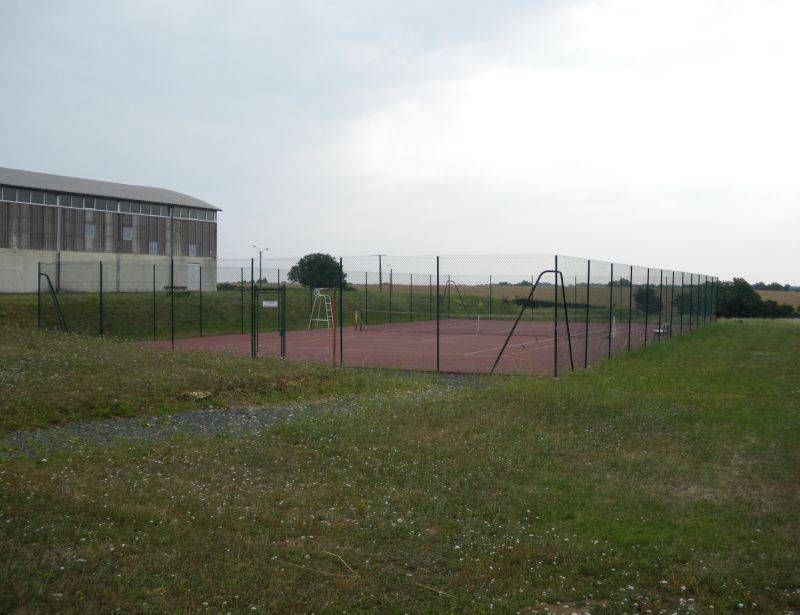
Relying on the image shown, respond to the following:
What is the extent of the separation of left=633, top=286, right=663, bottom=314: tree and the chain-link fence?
0.03 meters

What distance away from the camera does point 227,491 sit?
6.84 meters

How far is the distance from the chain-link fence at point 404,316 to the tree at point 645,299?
0.11 feet

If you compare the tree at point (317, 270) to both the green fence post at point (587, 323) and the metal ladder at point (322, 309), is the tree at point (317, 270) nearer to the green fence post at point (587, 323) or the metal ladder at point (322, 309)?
the metal ladder at point (322, 309)

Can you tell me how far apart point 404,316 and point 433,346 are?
49.7 feet

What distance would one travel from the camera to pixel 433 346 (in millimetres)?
25891

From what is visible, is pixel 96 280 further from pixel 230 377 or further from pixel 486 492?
pixel 486 492

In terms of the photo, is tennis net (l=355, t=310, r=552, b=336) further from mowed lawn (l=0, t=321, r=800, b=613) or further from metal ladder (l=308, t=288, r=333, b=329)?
mowed lawn (l=0, t=321, r=800, b=613)

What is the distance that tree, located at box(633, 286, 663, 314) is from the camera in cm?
2324

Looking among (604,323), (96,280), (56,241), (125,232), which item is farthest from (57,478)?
(125,232)

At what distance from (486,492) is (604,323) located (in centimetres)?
1347

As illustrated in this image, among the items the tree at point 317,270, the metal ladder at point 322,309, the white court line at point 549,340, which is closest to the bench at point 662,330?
the white court line at point 549,340

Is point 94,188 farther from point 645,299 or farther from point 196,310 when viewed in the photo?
point 645,299

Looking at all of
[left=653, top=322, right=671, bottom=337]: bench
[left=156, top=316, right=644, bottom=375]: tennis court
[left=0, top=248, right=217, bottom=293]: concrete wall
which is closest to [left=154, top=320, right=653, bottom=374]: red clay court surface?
[left=156, top=316, right=644, bottom=375]: tennis court

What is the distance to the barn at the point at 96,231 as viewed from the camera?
38969mm
